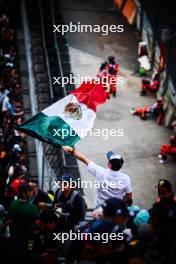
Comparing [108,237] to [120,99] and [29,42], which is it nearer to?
[120,99]

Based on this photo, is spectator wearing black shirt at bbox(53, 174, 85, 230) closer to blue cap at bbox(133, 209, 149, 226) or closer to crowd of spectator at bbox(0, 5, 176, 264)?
crowd of spectator at bbox(0, 5, 176, 264)

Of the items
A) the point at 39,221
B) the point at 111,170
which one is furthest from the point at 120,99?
the point at 39,221

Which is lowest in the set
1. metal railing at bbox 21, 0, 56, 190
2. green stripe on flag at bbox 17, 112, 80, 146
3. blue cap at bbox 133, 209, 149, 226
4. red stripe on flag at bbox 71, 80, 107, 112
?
metal railing at bbox 21, 0, 56, 190

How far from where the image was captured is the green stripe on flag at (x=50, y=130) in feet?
33.7

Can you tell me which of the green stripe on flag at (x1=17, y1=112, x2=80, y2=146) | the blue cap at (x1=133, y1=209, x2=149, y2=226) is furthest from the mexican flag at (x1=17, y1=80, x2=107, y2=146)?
the blue cap at (x1=133, y1=209, x2=149, y2=226)

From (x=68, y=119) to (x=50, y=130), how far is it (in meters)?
0.40

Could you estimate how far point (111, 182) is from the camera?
9367mm

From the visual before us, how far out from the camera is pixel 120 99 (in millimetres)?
20109

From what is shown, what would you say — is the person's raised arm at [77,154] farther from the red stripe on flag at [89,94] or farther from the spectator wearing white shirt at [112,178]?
the red stripe on flag at [89,94]

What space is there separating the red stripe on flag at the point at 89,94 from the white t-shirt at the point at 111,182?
1520mm

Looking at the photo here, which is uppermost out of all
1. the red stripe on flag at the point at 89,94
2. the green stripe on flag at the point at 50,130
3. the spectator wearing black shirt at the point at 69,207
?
the red stripe on flag at the point at 89,94

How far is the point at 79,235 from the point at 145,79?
1386 cm

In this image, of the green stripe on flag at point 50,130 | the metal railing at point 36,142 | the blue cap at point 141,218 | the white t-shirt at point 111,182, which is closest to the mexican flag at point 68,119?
the green stripe on flag at point 50,130

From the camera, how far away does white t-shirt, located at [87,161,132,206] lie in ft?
30.7
